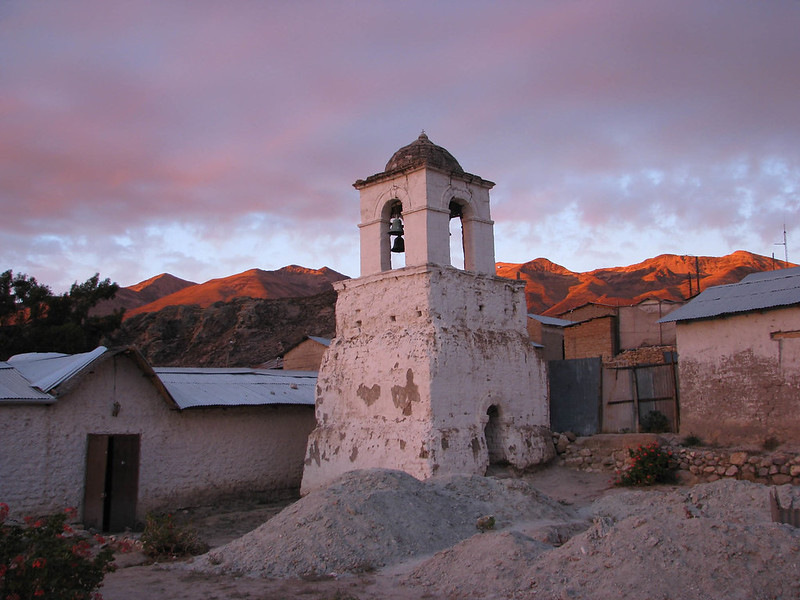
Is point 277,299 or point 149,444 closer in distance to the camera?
point 149,444

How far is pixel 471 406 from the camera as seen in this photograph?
510 inches

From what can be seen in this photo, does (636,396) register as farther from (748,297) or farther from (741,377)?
(748,297)

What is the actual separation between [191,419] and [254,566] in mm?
6797

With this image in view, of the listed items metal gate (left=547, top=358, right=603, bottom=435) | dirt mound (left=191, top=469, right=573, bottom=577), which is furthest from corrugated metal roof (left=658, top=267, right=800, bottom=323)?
dirt mound (left=191, top=469, right=573, bottom=577)

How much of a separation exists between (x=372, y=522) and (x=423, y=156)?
320 inches

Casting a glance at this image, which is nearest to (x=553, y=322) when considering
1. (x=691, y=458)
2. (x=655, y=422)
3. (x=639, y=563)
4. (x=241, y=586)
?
(x=655, y=422)

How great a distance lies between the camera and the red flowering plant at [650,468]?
1229 centimetres

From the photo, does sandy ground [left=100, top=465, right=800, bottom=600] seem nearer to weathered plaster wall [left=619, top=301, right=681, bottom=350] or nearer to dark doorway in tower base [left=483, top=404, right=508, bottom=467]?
dark doorway in tower base [left=483, top=404, right=508, bottom=467]

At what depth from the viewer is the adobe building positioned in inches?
496

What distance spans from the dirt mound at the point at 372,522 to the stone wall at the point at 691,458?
2.99 meters

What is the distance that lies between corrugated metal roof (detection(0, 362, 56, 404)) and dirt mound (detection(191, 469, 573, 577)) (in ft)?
16.6

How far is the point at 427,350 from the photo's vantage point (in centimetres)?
1255

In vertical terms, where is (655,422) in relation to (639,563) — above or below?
above

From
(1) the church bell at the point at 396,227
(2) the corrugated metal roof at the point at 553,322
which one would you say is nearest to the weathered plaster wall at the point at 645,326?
(2) the corrugated metal roof at the point at 553,322
